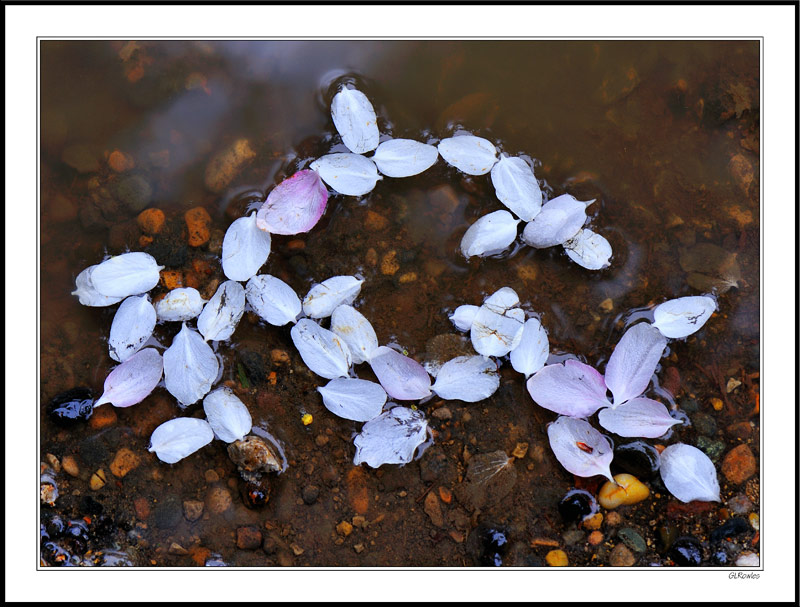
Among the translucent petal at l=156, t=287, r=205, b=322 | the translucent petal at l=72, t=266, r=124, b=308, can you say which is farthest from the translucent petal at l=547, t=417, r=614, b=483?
the translucent petal at l=72, t=266, r=124, b=308

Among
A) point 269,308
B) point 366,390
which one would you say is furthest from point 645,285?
point 269,308

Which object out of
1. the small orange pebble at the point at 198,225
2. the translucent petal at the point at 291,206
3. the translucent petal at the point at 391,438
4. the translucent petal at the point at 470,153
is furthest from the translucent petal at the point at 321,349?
the translucent petal at the point at 470,153

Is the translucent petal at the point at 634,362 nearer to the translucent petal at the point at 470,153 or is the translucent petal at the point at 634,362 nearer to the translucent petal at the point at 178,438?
the translucent petal at the point at 470,153

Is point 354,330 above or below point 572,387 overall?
above

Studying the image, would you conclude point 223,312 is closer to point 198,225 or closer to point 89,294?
point 198,225

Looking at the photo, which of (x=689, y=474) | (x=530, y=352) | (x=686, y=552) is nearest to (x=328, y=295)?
(x=530, y=352)

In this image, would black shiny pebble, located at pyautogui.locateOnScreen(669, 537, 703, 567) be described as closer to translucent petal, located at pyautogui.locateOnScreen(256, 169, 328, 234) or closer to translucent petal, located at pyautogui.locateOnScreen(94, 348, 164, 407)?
translucent petal, located at pyautogui.locateOnScreen(256, 169, 328, 234)
